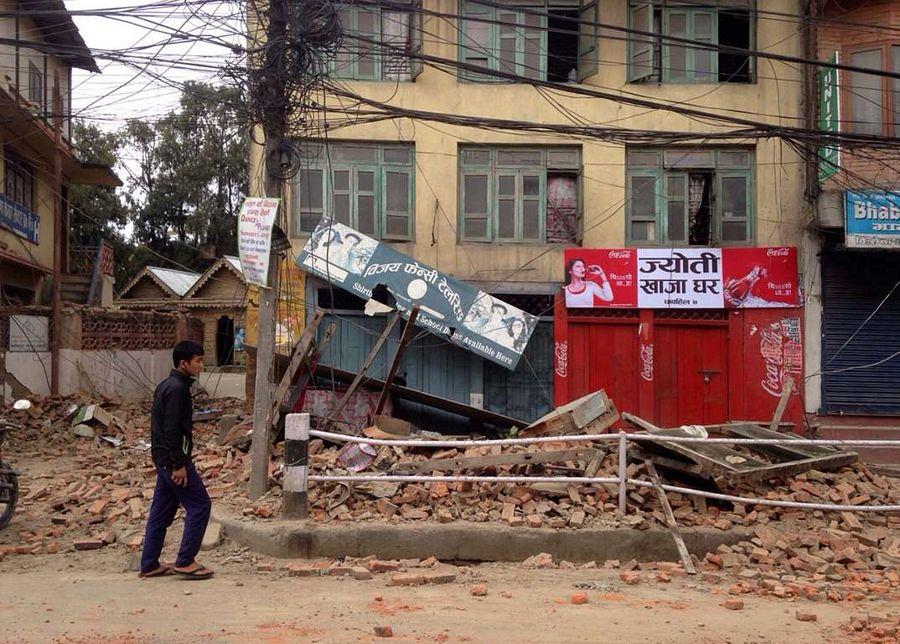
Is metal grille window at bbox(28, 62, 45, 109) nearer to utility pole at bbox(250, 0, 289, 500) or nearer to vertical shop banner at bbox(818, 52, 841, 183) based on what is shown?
utility pole at bbox(250, 0, 289, 500)

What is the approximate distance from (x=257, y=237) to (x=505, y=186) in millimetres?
7341

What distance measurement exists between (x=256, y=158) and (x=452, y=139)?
Result: 340 cm

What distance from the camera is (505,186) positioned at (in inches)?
573

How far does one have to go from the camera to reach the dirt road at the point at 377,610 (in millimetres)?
5156

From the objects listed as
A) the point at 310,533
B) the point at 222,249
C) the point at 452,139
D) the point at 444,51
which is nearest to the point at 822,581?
the point at 310,533

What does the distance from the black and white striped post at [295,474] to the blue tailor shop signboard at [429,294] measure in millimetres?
5976

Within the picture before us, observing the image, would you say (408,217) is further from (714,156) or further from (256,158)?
(714,156)

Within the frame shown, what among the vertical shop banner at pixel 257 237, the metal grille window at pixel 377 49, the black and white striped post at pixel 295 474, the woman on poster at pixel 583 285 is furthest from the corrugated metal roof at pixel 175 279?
the black and white striped post at pixel 295 474

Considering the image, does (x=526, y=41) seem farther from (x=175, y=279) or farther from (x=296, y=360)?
(x=175, y=279)

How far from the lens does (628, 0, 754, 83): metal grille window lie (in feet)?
47.8

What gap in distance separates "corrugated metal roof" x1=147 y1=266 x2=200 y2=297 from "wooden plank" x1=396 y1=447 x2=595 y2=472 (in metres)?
30.1

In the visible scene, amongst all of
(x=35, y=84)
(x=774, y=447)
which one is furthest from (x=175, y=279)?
(x=774, y=447)

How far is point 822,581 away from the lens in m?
6.79

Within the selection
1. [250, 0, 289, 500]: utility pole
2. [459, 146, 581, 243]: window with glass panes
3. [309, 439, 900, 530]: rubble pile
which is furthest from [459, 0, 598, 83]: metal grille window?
[309, 439, 900, 530]: rubble pile
